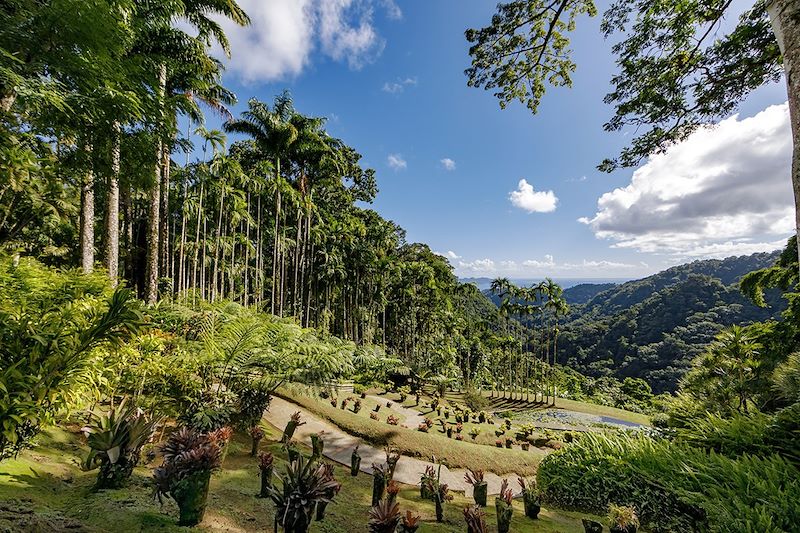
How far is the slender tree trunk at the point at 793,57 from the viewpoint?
7.98 ft

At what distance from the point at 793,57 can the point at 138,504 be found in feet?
23.2

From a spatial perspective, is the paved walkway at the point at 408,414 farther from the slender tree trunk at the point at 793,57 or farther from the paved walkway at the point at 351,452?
the slender tree trunk at the point at 793,57

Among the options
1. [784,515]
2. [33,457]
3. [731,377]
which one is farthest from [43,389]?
[731,377]

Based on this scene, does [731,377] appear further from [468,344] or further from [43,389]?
[468,344]

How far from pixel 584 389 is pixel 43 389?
172 feet

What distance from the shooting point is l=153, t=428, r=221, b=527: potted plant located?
3188mm

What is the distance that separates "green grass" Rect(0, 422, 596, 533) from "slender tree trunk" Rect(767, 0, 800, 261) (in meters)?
5.32

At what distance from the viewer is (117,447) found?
148 inches

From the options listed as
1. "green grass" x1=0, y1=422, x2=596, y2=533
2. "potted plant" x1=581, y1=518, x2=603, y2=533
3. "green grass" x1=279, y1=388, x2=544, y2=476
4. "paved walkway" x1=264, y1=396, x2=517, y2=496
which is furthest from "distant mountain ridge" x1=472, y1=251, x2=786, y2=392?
"green grass" x1=0, y1=422, x2=596, y2=533

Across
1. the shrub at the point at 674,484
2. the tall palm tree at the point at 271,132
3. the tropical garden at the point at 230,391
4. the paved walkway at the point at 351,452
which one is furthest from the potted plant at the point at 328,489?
the tall palm tree at the point at 271,132

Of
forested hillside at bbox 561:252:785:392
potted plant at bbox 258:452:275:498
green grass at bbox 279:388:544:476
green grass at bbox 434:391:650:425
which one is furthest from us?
forested hillside at bbox 561:252:785:392

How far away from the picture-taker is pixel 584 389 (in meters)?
44.9

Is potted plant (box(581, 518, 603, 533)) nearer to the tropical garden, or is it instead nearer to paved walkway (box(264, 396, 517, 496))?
the tropical garden

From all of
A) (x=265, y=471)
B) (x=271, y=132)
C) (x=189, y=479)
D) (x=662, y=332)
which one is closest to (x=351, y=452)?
(x=265, y=471)
